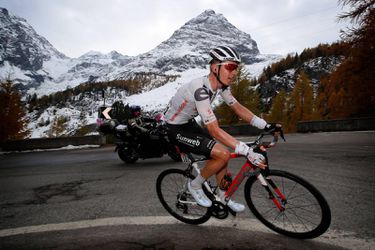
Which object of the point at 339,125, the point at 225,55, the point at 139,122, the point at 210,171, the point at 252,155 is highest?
the point at 225,55

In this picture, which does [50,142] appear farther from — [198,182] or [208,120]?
[208,120]

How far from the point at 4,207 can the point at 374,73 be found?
893 inches

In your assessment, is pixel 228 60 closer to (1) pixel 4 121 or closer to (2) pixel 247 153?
(2) pixel 247 153

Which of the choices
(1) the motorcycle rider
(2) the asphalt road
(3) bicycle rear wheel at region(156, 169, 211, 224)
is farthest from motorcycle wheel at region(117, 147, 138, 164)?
(3) bicycle rear wheel at region(156, 169, 211, 224)

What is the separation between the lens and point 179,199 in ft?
13.0

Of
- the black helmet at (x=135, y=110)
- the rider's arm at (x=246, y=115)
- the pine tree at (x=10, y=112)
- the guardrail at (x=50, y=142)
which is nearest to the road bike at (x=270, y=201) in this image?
the rider's arm at (x=246, y=115)

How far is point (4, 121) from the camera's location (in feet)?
104

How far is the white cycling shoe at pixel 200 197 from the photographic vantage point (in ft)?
11.5

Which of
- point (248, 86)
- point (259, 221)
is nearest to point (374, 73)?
point (248, 86)

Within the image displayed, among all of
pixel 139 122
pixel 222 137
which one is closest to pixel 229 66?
pixel 222 137

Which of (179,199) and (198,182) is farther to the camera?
(179,199)

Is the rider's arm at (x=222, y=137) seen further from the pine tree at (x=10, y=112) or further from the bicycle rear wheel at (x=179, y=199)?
the pine tree at (x=10, y=112)

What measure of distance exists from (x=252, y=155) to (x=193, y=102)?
105 centimetres

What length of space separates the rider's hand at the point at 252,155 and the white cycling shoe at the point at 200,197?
0.81 m
